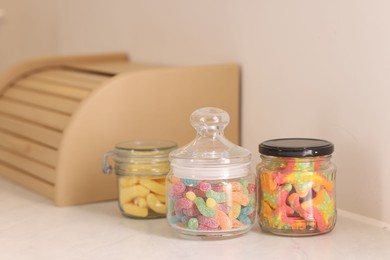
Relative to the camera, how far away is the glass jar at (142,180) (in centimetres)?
145

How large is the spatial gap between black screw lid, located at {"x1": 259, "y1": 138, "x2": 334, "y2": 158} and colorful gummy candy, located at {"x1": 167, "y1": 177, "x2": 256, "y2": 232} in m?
0.06

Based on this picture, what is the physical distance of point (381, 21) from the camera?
1325mm

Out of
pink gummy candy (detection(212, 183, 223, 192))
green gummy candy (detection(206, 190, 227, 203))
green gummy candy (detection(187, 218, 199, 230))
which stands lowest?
green gummy candy (detection(187, 218, 199, 230))

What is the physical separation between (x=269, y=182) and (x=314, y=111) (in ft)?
0.72

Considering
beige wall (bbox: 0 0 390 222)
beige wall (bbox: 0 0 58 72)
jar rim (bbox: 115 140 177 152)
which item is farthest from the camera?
beige wall (bbox: 0 0 58 72)

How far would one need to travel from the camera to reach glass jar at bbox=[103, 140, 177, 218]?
1.45 metres

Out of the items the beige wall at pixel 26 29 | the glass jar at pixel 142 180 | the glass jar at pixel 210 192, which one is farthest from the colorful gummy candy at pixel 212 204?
the beige wall at pixel 26 29

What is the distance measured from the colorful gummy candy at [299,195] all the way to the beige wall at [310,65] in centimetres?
10

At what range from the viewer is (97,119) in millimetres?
1577

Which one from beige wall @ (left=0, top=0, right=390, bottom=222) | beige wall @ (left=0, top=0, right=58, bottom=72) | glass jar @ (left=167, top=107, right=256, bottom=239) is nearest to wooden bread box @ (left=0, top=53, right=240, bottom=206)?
beige wall @ (left=0, top=0, right=390, bottom=222)

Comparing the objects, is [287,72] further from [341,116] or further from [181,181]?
[181,181]

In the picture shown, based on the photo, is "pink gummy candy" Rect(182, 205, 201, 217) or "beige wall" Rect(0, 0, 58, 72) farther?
"beige wall" Rect(0, 0, 58, 72)

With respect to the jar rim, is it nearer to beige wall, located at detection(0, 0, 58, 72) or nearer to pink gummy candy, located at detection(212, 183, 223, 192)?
pink gummy candy, located at detection(212, 183, 223, 192)

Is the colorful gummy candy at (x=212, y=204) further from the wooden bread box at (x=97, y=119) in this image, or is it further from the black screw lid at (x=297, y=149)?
the wooden bread box at (x=97, y=119)
